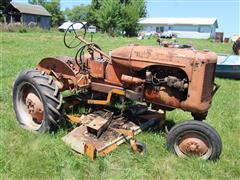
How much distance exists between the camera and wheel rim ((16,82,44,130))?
17.3 ft

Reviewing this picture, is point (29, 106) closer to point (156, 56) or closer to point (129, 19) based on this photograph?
point (156, 56)

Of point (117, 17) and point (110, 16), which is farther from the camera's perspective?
point (117, 17)

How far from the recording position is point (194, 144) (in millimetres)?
4484

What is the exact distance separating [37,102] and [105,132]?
3.63 feet

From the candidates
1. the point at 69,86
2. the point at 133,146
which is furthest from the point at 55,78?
the point at 133,146

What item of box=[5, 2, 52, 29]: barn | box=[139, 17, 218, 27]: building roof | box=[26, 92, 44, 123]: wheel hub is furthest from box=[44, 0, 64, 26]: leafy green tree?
box=[26, 92, 44, 123]: wheel hub

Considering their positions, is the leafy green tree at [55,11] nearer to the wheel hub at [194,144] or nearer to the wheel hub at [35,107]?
the wheel hub at [35,107]

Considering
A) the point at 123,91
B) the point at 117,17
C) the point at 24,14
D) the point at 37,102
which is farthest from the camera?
the point at 24,14

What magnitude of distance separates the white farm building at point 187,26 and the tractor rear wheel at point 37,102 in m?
65.6

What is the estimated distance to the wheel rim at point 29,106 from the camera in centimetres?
527

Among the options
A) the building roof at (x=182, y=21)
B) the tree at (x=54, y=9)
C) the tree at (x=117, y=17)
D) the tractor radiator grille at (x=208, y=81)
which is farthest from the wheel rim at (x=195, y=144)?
the tree at (x=54, y=9)

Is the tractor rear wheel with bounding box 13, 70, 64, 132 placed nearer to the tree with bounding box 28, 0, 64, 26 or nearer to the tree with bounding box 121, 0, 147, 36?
the tree with bounding box 121, 0, 147, 36

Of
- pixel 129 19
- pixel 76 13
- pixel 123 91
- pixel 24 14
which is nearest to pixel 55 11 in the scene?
pixel 76 13

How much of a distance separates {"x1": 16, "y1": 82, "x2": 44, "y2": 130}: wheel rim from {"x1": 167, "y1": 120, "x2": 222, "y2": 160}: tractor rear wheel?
1918mm
